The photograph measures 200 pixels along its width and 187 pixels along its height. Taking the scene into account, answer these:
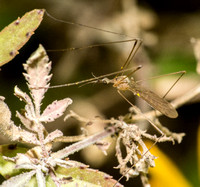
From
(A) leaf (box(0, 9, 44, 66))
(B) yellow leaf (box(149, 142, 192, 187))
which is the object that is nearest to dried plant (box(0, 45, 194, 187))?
(A) leaf (box(0, 9, 44, 66))

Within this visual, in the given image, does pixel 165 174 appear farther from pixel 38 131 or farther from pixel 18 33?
pixel 18 33

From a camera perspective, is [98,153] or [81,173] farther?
[98,153]

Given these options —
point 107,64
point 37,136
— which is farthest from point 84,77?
point 37,136

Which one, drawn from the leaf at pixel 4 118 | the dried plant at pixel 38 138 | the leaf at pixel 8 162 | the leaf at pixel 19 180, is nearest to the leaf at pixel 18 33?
the dried plant at pixel 38 138

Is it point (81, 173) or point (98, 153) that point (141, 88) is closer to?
point (98, 153)

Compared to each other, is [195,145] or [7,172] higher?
[195,145]
